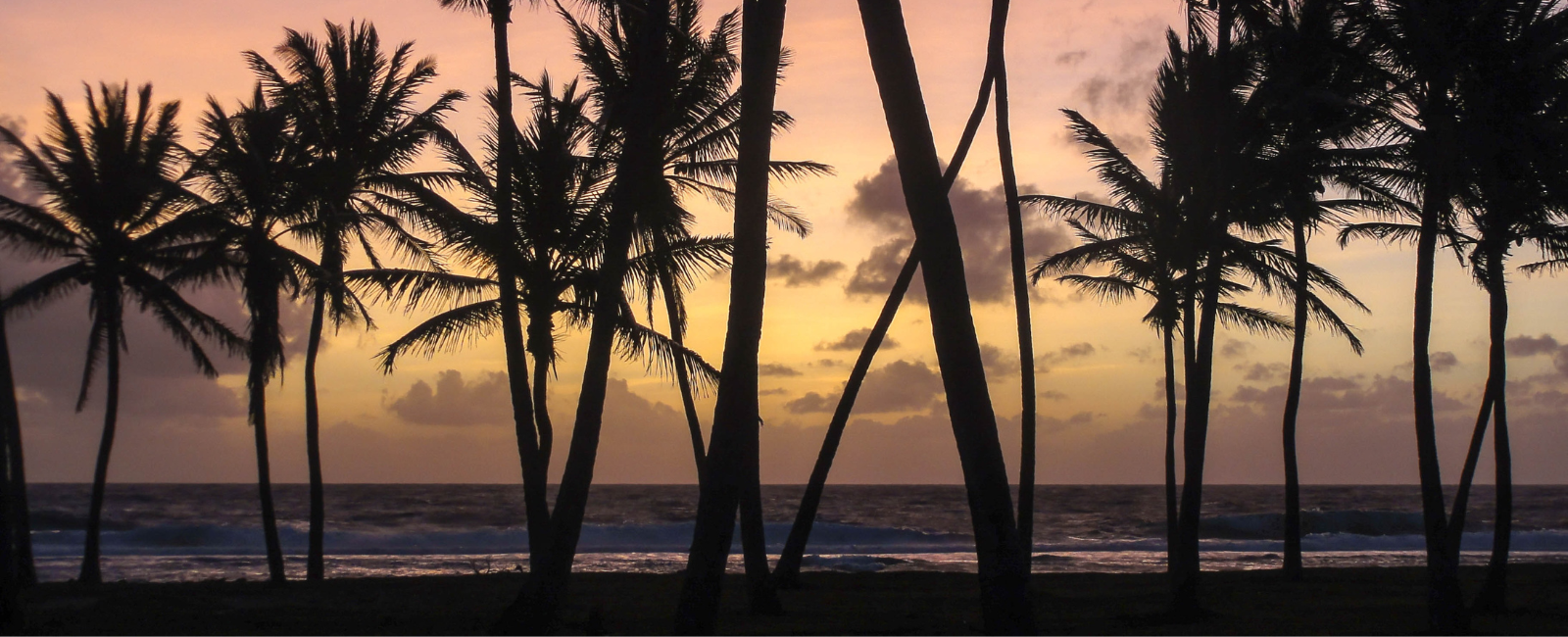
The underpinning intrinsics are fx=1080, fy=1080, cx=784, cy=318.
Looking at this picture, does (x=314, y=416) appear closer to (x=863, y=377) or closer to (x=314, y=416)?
(x=314, y=416)

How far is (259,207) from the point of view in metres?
15.7

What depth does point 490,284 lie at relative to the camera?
12.9 meters

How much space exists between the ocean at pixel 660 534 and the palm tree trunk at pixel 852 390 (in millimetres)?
6947

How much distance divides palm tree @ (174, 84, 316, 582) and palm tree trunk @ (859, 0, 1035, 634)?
39.4 ft

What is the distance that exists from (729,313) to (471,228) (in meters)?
4.79

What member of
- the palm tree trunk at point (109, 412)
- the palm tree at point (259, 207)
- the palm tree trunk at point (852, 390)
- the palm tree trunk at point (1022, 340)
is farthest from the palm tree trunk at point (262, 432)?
the palm tree trunk at point (1022, 340)

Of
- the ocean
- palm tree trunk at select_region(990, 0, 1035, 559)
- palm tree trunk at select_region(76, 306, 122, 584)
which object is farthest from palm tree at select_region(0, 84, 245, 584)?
palm tree trunk at select_region(990, 0, 1035, 559)

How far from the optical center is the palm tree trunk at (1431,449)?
9.18m

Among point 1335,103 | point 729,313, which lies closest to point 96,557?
point 729,313

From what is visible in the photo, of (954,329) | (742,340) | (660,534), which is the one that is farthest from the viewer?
(660,534)

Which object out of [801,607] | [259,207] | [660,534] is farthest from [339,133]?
[660,534]

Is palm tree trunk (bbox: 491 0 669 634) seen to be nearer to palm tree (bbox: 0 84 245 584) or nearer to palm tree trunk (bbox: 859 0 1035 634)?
palm tree trunk (bbox: 859 0 1035 634)

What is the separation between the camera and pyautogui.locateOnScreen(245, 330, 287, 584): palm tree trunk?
15625 mm

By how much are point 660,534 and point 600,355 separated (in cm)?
3457
